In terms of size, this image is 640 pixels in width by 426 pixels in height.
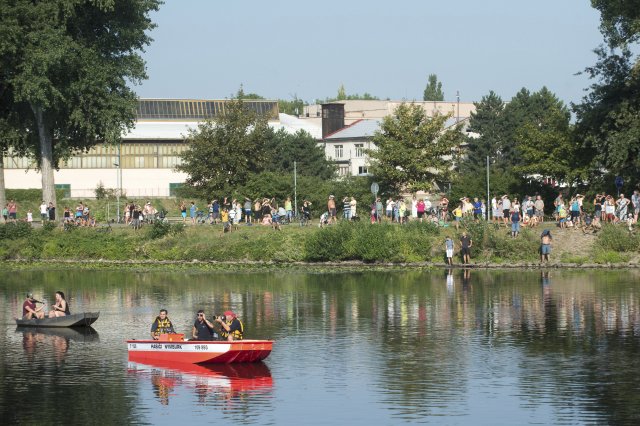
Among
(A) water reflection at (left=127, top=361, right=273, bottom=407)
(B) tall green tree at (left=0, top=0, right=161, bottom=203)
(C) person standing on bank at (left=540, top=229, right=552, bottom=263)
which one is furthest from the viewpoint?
(B) tall green tree at (left=0, top=0, right=161, bottom=203)

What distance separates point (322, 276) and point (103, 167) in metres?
71.0

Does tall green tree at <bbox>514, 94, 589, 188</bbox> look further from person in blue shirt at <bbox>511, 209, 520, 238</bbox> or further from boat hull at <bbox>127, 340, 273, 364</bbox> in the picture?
boat hull at <bbox>127, 340, 273, 364</bbox>

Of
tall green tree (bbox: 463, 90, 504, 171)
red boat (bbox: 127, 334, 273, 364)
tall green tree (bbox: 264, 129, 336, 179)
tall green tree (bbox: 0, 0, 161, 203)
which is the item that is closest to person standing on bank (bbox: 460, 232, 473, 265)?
tall green tree (bbox: 0, 0, 161, 203)

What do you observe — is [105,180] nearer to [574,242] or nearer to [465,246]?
[465,246]

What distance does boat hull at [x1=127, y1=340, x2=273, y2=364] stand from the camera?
4131 centimetres

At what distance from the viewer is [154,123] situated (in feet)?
490

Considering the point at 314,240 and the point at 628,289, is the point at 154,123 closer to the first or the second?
the point at 314,240

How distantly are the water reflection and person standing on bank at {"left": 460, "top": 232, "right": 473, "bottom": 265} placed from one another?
1317 inches

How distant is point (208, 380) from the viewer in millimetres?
39938

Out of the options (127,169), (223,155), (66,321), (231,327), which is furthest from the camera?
(127,169)

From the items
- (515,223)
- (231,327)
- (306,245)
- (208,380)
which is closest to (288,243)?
(306,245)

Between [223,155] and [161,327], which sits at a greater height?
[223,155]

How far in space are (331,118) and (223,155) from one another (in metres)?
72.8

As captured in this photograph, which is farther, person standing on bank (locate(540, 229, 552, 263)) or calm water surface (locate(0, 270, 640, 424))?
person standing on bank (locate(540, 229, 552, 263))
